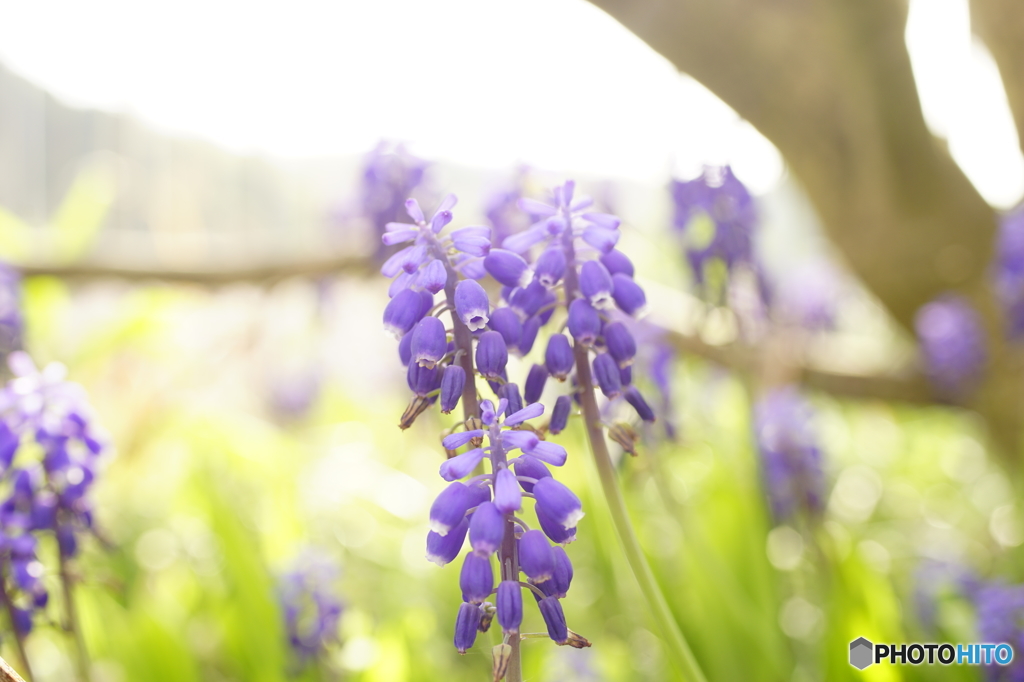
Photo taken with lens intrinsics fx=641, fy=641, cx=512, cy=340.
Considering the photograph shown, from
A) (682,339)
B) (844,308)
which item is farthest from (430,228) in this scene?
(844,308)

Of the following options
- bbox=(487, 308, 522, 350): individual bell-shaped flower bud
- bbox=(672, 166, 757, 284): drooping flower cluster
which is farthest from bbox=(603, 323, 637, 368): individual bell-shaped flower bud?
bbox=(672, 166, 757, 284): drooping flower cluster

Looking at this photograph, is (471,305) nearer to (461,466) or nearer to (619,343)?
(461,466)

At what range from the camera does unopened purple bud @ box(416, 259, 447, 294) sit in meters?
1.23

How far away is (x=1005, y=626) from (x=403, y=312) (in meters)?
2.34

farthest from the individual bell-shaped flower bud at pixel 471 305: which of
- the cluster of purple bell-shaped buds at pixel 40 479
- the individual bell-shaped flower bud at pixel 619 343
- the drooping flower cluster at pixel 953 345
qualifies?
the drooping flower cluster at pixel 953 345

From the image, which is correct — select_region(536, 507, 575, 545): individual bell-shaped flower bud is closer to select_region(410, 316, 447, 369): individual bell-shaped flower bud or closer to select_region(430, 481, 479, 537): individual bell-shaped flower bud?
select_region(430, 481, 479, 537): individual bell-shaped flower bud

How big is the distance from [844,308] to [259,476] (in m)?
6.91

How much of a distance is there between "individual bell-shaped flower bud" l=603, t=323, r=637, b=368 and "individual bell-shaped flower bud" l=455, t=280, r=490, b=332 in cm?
37

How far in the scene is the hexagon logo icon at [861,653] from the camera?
2221mm

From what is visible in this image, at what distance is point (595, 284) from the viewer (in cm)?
139

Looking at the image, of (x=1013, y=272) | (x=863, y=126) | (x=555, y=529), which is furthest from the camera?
(x=863, y=126)

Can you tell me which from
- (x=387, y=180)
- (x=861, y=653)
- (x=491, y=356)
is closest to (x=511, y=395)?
(x=491, y=356)

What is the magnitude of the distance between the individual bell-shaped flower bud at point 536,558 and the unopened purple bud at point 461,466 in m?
0.17

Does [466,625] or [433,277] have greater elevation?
[433,277]
